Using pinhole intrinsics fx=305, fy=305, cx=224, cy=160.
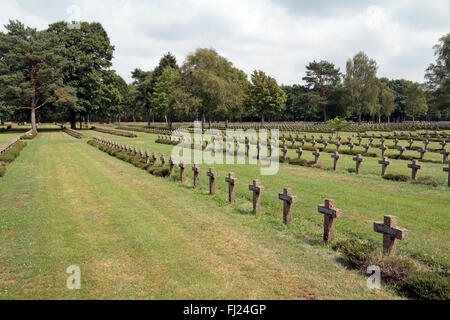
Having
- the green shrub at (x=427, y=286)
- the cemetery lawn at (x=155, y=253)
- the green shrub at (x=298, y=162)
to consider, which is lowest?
the cemetery lawn at (x=155, y=253)

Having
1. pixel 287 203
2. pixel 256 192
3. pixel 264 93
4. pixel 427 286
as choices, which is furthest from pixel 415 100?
pixel 427 286

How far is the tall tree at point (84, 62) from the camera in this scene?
185ft

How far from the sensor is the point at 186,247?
662 centimetres

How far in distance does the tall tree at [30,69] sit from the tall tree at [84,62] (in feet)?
16.8

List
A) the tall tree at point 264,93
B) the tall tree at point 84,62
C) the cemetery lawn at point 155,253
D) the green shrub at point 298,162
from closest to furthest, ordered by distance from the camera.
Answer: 1. the cemetery lawn at point 155,253
2. the green shrub at point 298,162
3. the tall tree at point 84,62
4. the tall tree at point 264,93

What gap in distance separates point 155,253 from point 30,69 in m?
53.6

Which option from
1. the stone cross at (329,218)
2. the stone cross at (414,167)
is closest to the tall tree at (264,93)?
the stone cross at (414,167)

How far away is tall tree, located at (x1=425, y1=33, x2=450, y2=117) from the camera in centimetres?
5412

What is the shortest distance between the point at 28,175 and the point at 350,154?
66.3 feet

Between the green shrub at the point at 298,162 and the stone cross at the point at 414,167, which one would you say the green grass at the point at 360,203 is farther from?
the green shrub at the point at 298,162

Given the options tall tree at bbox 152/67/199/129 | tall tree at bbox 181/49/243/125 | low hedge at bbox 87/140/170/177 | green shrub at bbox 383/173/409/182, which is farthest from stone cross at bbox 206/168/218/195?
tall tree at bbox 181/49/243/125

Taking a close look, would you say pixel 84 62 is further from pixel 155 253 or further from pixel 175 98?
pixel 155 253

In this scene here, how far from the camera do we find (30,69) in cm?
4816
